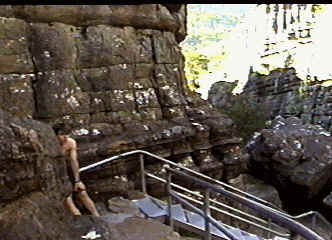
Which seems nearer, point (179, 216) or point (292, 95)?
point (179, 216)

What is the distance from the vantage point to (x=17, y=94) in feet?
19.3

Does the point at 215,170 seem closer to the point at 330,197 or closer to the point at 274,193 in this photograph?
the point at 274,193

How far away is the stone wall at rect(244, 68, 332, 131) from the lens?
2362cm

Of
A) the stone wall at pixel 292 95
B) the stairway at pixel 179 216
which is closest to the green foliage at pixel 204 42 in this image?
the stone wall at pixel 292 95

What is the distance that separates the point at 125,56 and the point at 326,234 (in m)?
7.29

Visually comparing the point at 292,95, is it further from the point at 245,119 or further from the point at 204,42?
the point at 204,42

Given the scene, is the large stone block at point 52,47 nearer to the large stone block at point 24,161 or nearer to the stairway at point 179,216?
the stairway at point 179,216

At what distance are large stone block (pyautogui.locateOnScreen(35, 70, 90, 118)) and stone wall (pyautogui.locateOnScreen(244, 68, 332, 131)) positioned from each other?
740 inches

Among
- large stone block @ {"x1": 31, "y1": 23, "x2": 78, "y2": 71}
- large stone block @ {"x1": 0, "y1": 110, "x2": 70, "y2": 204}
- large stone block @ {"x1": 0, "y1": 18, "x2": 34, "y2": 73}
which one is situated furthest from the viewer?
large stone block @ {"x1": 31, "y1": 23, "x2": 78, "y2": 71}

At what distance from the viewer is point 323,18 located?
108 feet

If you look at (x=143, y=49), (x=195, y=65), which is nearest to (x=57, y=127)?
(x=143, y=49)

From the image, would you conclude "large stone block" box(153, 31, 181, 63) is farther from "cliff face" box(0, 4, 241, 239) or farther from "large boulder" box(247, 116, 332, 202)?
"large boulder" box(247, 116, 332, 202)

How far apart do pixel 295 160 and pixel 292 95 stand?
55.7ft

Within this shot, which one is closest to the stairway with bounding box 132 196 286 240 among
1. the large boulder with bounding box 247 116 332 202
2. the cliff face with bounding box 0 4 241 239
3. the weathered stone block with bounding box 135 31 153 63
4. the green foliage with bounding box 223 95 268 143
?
the cliff face with bounding box 0 4 241 239
